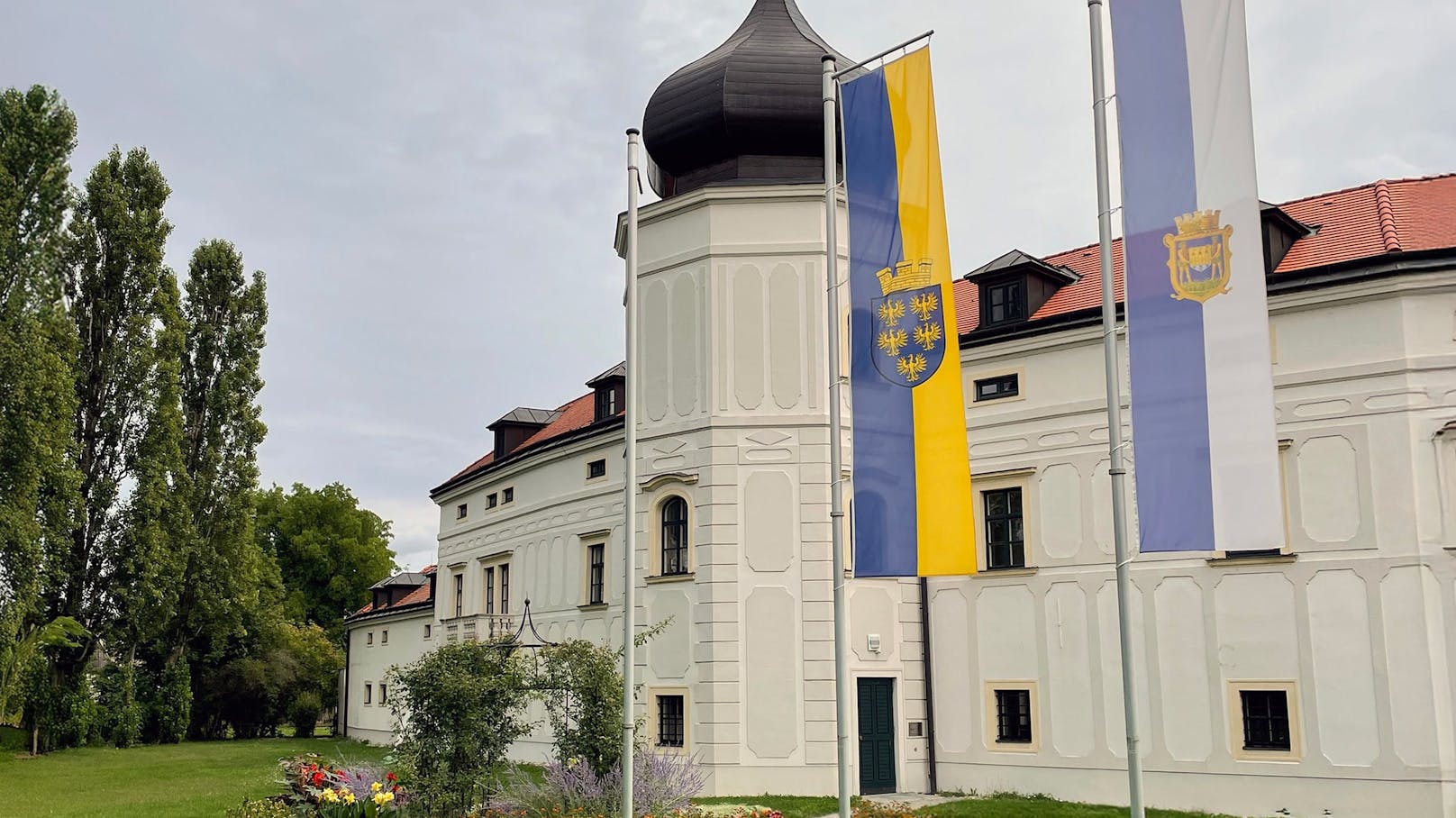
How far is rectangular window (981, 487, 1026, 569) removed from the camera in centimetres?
2072

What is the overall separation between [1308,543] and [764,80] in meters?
11.3

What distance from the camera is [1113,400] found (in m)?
10.4

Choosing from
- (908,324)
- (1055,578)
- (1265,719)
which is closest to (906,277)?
(908,324)

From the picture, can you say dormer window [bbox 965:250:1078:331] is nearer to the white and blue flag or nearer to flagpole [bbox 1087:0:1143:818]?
flagpole [bbox 1087:0:1143:818]

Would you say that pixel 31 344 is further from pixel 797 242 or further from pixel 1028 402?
pixel 1028 402

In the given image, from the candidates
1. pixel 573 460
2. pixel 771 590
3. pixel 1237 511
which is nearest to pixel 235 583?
pixel 573 460

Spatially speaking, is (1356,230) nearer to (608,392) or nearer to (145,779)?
(608,392)

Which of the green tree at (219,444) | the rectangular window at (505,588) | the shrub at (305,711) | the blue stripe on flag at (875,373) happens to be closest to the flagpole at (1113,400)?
the blue stripe on flag at (875,373)

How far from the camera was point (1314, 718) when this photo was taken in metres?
17.0

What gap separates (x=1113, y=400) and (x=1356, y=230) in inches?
424

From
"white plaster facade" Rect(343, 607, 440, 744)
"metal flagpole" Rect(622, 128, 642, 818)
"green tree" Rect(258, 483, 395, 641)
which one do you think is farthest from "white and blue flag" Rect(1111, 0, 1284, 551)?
"green tree" Rect(258, 483, 395, 641)

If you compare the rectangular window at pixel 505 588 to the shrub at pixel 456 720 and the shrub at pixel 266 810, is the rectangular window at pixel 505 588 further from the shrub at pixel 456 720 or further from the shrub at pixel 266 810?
the shrub at pixel 266 810

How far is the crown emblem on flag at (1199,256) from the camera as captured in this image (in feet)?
31.5

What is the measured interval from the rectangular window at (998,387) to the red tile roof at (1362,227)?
114 cm
